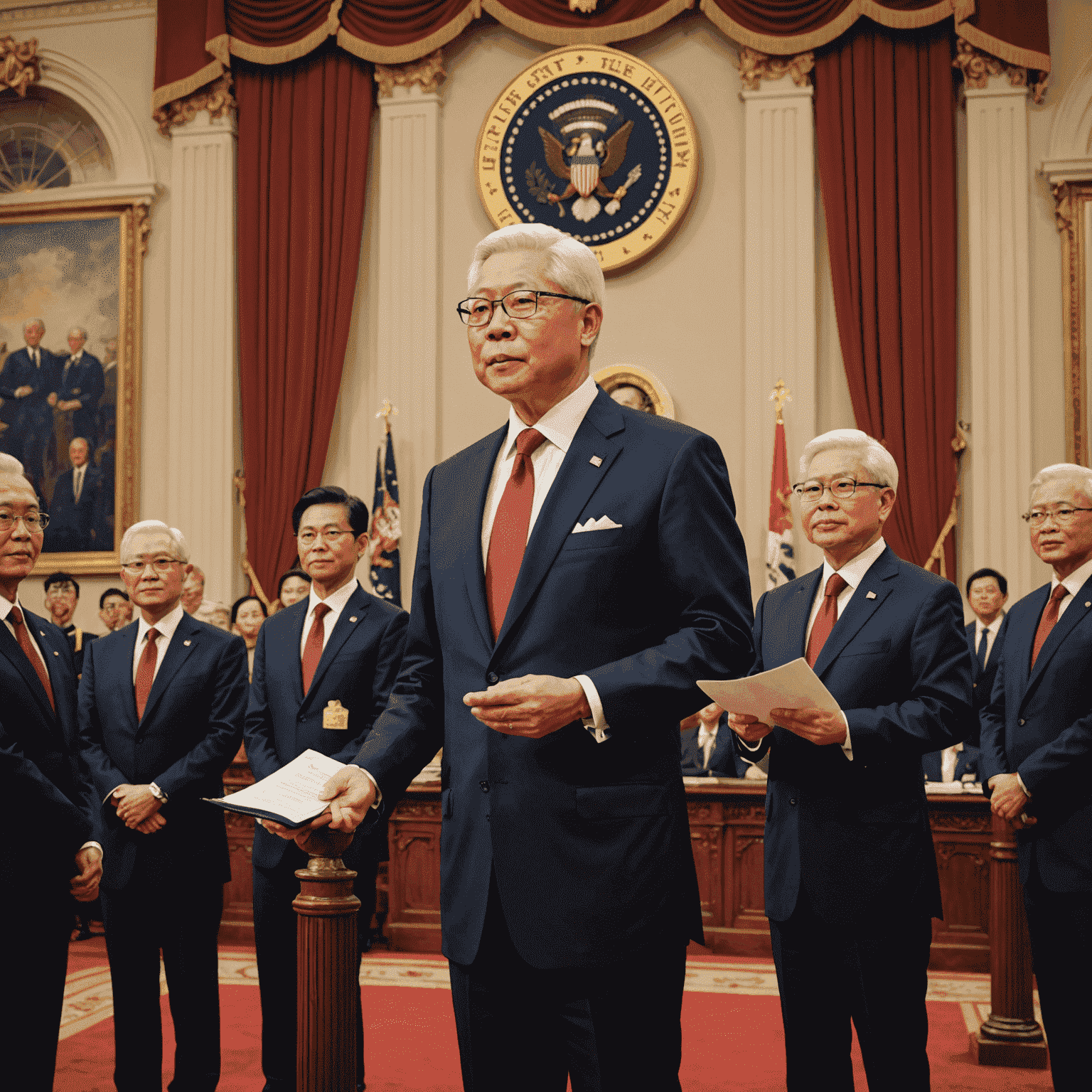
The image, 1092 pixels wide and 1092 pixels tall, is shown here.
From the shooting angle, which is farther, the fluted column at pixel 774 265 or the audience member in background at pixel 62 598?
the fluted column at pixel 774 265

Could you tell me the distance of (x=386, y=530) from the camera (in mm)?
9609

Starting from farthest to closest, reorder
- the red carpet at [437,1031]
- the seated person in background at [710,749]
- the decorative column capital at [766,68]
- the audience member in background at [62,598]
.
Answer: the decorative column capital at [766,68], the audience member in background at [62,598], the seated person in background at [710,749], the red carpet at [437,1031]

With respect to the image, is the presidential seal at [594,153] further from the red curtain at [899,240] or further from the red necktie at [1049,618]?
the red necktie at [1049,618]

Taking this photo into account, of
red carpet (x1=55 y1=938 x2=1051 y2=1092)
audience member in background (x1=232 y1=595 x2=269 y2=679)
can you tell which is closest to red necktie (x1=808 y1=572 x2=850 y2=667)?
red carpet (x1=55 y1=938 x2=1051 y2=1092)

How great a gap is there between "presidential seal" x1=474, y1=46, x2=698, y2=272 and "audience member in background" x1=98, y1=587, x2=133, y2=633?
4.17 m

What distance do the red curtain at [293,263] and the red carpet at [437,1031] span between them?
4.59m

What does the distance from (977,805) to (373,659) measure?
3.47 metres

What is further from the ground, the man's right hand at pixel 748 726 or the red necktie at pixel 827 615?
the red necktie at pixel 827 615

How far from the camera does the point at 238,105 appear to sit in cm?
1021

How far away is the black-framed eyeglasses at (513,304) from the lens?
214 cm

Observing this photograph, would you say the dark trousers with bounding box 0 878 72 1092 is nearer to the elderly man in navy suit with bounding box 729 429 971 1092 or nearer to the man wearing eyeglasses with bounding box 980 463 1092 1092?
the elderly man in navy suit with bounding box 729 429 971 1092

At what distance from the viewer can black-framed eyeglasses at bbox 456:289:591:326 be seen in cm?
214

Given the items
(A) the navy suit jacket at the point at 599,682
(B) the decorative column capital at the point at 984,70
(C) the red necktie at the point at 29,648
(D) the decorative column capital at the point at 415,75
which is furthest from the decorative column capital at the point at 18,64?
(A) the navy suit jacket at the point at 599,682

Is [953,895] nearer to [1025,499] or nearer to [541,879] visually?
[1025,499]
